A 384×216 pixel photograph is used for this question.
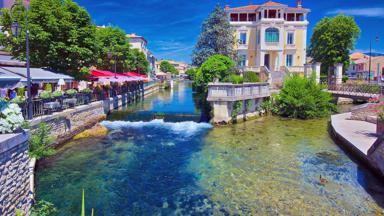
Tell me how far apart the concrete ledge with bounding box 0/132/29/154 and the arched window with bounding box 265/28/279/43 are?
4220 cm

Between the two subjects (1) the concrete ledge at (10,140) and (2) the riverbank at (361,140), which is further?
(2) the riverbank at (361,140)

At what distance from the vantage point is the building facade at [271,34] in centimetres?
4500

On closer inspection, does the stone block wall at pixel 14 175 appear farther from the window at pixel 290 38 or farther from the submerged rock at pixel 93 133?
the window at pixel 290 38

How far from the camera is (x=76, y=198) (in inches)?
374

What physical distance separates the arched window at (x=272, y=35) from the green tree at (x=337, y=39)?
274 inches

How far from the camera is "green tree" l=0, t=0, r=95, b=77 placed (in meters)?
19.5

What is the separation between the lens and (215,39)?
4503 centimetres

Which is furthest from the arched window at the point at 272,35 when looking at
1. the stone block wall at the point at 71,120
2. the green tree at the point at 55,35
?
the stone block wall at the point at 71,120

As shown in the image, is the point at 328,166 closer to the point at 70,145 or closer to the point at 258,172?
the point at 258,172

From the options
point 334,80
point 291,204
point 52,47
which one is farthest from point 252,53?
point 291,204

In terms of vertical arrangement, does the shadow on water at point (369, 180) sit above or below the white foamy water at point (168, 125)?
below

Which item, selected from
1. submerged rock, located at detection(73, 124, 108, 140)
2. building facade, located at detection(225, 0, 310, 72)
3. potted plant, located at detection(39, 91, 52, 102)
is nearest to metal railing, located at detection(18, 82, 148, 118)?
potted plant, located at detection(39, 91, 52, 102)

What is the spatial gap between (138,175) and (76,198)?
2.80 m

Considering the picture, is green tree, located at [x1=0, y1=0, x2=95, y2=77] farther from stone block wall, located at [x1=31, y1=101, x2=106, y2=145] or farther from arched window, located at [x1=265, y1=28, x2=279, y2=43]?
arched window, located at [x1=265, y1=28, x2=279, y2=43]
